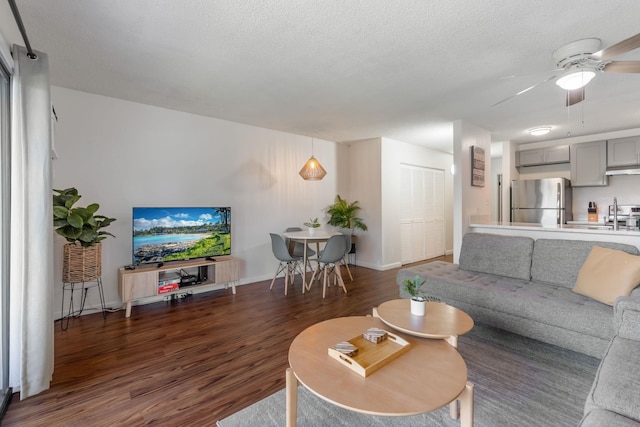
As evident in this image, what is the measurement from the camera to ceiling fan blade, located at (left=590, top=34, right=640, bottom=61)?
1666 mm

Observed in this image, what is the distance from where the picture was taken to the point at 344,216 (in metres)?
5.62

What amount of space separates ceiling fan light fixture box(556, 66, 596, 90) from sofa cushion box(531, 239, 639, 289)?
1459 mm

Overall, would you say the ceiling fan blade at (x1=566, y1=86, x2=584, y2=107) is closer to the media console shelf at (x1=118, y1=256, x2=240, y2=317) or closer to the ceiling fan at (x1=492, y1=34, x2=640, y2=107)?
the ceiling fan at (x1=492, y1=34, x2=640, y2=107)

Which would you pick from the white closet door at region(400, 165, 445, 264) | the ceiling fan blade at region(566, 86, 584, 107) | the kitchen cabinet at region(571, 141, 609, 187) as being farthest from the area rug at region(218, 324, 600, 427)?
the kitchen cabinet at region(571, 141, 609, 187)

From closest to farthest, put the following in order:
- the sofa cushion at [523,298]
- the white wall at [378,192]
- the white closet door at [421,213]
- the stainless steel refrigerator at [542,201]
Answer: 1. the sofa cushion at [523,298]
2. the stainless steel refrigerator at [542,201]
3. the white wall at [378,192]
4. the white closet door at [421,213]

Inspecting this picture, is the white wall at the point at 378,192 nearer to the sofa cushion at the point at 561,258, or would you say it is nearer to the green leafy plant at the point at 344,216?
the green leafy plant at the point at 344,216

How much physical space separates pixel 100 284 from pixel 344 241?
3.02 metres

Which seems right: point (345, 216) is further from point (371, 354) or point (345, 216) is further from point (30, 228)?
point (30, 228)

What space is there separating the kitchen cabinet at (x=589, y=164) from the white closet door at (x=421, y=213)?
7.88ft

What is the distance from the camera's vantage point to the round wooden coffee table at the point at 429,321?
5.75 feet

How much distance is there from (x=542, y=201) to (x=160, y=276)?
21.2 feet

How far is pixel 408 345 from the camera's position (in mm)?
1624

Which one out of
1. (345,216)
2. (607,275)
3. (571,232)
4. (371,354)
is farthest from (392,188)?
(371,354)

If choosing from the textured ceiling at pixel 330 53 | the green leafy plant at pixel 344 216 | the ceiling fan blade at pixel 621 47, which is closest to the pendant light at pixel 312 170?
the textured ceiling at pixel 330 53
